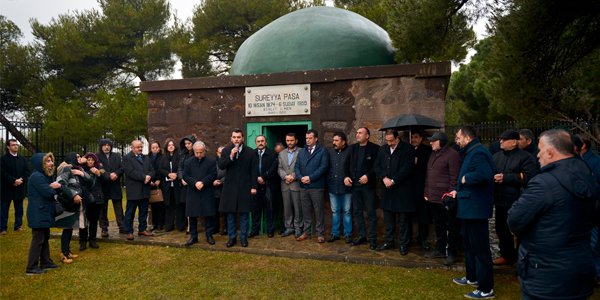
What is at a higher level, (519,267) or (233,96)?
(233,96)

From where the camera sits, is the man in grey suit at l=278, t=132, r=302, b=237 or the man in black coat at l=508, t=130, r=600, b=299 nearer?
the man in black coat at l=508, t=130, r=600, b=299

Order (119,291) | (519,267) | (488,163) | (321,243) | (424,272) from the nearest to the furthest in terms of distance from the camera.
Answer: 1. (519,267)
2. (488,163)
3. (119,291)
4. (424,272)
5. (321,243)

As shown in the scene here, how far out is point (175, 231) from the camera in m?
6.84

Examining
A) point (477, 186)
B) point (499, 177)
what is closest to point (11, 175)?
point (477, 186)

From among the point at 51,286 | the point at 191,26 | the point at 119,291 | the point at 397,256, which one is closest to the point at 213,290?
the point at 119,291

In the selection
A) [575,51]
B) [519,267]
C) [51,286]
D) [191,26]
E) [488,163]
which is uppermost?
[191,26]

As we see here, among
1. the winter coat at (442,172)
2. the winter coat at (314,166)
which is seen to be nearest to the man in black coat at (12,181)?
the winter coat at (314,166)

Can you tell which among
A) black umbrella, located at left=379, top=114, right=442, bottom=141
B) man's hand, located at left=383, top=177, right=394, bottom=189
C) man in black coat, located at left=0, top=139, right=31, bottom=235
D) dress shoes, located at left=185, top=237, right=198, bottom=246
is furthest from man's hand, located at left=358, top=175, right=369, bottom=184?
man in black coat, located at left=0, top=139, right=31, bottom=235

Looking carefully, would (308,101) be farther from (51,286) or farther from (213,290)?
(51,286)

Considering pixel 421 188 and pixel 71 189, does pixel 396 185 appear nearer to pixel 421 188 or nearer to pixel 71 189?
pixel 421 188

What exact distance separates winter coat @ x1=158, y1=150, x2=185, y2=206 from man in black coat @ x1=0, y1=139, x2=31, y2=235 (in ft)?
9.96

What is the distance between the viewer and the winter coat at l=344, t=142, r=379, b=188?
564 cm

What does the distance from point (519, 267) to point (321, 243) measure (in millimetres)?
3503

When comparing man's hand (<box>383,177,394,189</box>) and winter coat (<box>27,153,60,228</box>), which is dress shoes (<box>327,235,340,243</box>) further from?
winter coat (<box>27,153,60,228</box>)
